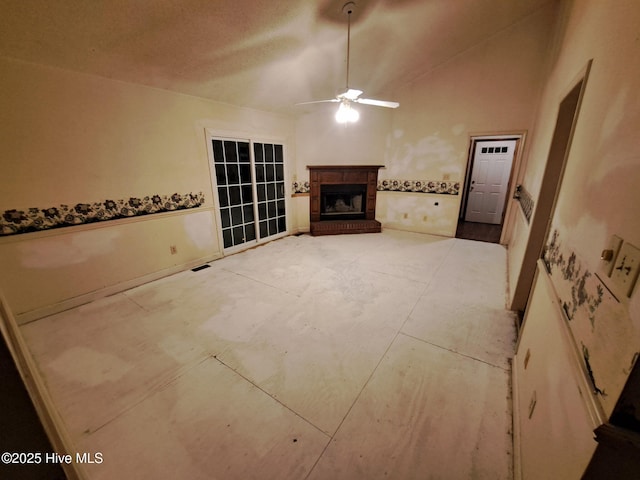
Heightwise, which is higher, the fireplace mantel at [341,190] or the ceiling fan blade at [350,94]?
the ceiling fan blade at [350,94]

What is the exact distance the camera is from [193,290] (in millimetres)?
2873

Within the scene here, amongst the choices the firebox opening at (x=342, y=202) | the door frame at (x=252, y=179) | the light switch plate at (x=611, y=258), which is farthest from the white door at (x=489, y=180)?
the light switch plate at (x=611, y=258)

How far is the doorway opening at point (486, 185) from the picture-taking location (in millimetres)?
5438

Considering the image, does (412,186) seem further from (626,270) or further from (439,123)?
(626,270)

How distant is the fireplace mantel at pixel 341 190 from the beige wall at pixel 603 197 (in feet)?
12.0

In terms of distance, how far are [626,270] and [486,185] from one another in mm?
6004

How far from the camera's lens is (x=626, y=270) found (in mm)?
698

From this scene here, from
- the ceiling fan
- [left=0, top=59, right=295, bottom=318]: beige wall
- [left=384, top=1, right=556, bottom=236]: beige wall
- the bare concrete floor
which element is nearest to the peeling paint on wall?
[left=0, top=59, right=295, bottom=318]: beige wall

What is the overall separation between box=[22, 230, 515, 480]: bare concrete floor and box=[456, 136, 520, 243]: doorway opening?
340 centimetres

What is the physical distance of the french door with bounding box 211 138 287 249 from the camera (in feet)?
12.3

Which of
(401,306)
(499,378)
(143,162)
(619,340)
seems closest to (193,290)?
(143,162)

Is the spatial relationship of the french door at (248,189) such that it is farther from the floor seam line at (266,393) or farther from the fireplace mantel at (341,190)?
the floor seam line at (266,393)

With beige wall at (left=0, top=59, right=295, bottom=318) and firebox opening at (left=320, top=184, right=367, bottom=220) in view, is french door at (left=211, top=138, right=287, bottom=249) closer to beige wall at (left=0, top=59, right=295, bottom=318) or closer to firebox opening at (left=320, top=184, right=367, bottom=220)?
beige wall at (left=0, top=59, right=295, bottom=318)

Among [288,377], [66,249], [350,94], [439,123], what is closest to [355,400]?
[288,377]
